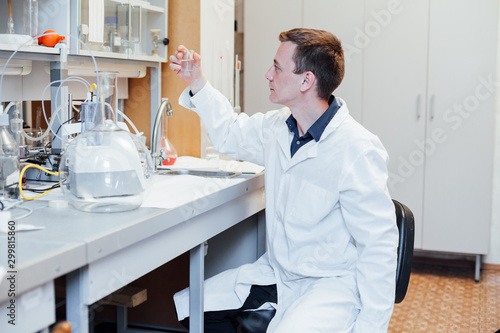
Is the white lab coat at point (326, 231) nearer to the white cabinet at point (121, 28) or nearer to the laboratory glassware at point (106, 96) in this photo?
the laboratory glassware at point (106, 96)

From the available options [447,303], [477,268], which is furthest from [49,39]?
[477,268]

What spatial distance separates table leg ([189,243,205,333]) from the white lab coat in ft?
0.17

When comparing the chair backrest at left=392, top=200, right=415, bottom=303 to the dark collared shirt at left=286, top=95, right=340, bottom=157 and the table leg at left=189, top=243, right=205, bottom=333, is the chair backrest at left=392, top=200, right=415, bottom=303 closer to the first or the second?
the dark collared shirt at left=286, top=95, right=340, bottom=157

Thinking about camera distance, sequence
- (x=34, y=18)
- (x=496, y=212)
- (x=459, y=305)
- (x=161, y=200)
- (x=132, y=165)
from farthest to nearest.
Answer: (x=496, y=212), (x=459, y=305), (x=34, y=18), (x=161, y=200), (x=132, y=165)

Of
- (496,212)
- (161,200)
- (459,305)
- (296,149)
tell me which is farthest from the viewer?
(496,212)

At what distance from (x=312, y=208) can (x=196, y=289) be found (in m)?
0.41

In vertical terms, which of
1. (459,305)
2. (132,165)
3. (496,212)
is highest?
(132,165)

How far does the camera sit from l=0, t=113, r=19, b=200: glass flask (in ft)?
4.94

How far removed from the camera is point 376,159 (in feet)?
5.52

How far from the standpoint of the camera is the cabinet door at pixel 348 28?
3562 mm

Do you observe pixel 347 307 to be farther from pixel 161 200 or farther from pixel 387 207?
pixel 161 200

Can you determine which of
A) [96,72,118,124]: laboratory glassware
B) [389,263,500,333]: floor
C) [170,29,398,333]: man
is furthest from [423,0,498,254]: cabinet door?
[96,72,118,124]: laboratory glassware

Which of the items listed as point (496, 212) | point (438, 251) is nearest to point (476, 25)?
point (496, 212)

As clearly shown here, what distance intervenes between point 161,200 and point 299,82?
57cm
